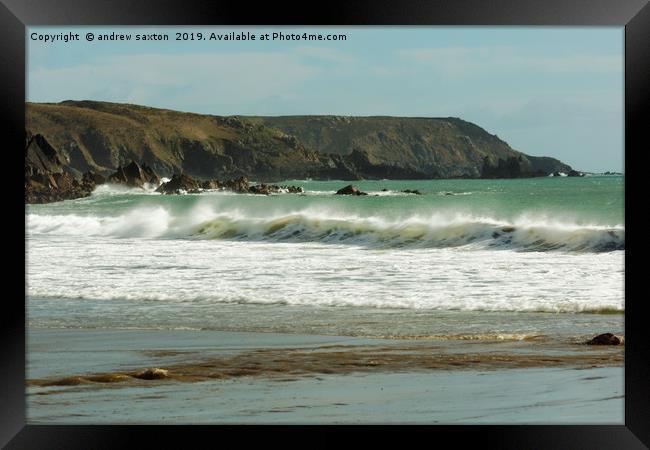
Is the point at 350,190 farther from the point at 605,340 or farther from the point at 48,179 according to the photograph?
the point at 605,340

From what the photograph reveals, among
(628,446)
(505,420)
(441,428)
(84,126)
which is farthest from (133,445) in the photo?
(84,126)

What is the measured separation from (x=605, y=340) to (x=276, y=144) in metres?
11.6

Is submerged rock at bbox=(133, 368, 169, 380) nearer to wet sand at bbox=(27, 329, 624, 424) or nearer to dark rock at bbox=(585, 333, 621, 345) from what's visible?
wet sand at bbox=(27, 329, 624, 424)

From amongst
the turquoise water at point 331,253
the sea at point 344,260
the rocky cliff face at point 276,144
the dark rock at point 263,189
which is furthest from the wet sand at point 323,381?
the dark rock at point 263,189

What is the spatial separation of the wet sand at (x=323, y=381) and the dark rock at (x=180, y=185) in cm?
1218

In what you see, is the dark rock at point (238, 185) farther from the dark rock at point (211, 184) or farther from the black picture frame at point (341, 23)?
the black picture frame at point (341, 23)

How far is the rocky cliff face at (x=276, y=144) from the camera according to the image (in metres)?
15.5

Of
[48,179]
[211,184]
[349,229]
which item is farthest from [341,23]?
[48,179]

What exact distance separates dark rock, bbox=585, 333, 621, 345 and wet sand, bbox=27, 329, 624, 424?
12 cm

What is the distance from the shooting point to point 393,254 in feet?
Answer: 39.3

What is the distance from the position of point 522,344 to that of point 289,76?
6985 mm

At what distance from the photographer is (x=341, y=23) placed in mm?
4676

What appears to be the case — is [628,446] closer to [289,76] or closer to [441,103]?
[289,76]

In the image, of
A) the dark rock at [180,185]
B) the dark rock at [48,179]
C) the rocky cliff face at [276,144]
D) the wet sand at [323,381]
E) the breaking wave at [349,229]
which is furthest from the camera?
the dark rock at [48,179]
